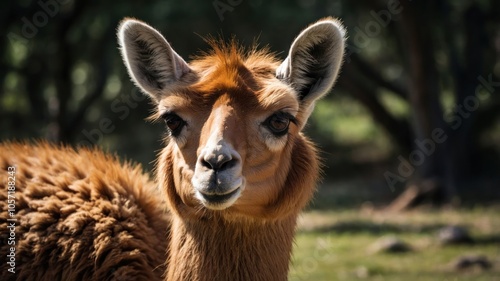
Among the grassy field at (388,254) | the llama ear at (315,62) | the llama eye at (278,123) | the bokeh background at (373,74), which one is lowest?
the llama eye at (278,123)

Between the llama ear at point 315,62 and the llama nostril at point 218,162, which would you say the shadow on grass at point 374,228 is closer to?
the llama ear at point 315,62

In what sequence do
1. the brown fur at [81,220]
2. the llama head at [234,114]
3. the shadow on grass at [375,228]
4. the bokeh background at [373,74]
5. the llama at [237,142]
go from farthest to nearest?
the bokeh background at [373,74], the shadow on grass at [375,228], the brown fur at [81,220], the llama at [237,142], the llama head at [234,114]

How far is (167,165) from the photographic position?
18.2 feet

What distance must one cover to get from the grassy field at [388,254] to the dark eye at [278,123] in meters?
3.54

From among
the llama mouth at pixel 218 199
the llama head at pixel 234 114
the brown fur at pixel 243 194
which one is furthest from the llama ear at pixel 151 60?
the llama mouth at pixel 218 199

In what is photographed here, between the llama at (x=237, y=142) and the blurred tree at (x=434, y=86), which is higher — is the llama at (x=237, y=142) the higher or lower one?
the lower one

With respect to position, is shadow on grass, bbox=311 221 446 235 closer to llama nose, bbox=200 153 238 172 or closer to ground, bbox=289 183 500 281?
ground, bbox=289 183 500 281

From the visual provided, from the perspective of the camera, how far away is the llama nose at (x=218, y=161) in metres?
4.69

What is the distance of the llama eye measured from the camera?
5.21m

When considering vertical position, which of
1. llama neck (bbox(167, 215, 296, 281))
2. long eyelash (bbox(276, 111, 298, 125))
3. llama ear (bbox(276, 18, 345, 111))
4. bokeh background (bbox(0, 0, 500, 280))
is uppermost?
bokeh background (bbox(0, 0, 500, 280))

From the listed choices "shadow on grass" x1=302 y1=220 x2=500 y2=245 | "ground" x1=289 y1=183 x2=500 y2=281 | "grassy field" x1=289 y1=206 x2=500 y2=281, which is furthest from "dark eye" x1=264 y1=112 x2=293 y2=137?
"shadow on grass" x1=302 y1=220 x2=500 y2=245

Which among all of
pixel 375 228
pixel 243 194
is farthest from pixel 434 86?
pixel 243 194

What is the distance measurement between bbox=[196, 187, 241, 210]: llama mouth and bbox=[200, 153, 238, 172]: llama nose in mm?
178

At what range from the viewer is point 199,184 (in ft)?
15.7
